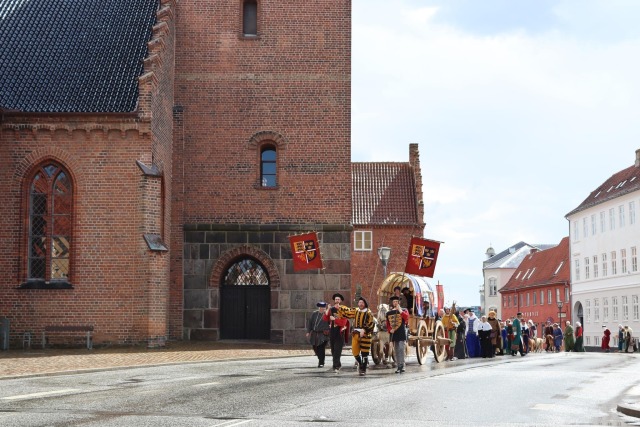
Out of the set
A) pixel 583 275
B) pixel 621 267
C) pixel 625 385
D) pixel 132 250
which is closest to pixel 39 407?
pixel 625 385

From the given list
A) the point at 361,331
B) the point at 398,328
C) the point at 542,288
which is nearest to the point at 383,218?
the point at 398,328

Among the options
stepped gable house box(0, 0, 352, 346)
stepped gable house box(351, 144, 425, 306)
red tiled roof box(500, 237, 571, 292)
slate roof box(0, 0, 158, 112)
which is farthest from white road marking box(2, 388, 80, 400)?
red tiled roof box(500, 237, 571, 292)

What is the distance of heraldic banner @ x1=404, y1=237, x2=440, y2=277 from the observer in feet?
90.5

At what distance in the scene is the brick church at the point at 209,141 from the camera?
91.6ft

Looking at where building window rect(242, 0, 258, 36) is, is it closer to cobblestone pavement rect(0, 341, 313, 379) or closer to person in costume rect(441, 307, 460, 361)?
cobblestone pavement rect(0, 341, 313, 379)

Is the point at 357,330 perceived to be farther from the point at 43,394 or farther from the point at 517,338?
the point at 517,338

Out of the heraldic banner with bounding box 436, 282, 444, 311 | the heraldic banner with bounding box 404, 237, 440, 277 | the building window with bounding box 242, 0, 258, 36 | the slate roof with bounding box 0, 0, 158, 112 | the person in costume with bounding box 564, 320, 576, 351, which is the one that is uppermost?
the building window with bounding box 242, 0, 258, 36

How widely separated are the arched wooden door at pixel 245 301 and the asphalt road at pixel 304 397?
422 inches

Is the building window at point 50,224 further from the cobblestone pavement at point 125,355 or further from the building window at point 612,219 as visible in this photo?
the building window at point 612,219

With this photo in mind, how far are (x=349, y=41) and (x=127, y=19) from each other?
25.3ft

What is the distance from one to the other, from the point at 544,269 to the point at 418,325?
70.4m

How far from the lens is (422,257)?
27.8 meters

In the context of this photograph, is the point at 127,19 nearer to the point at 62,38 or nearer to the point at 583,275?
the point at 62,38

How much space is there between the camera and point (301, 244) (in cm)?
3008
